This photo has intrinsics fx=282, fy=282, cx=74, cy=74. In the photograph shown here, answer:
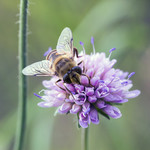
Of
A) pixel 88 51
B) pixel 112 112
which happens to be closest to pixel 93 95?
pixel 112 112

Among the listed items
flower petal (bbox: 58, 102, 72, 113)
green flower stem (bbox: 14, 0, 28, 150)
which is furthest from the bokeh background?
flower petal (bbox: 58, 102, 72, 113)

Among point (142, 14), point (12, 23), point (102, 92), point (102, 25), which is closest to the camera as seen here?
point (102, 92)

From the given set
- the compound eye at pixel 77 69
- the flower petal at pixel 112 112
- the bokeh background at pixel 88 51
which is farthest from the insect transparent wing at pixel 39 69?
the bokeh background at pixel 88 51

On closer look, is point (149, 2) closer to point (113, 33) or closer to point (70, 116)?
point (113, 33)

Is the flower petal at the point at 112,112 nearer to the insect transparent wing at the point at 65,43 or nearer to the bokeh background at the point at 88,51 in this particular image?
the insect transparent wing at the point at 65,43

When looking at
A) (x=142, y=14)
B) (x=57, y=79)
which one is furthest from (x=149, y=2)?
(x=57, y=79)

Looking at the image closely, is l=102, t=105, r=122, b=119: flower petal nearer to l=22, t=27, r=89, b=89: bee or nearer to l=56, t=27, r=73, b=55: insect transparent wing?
l=22, t=27, r=89, b=89: bee
